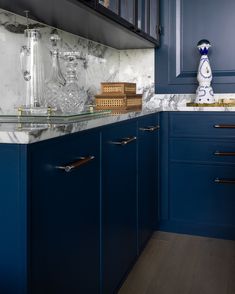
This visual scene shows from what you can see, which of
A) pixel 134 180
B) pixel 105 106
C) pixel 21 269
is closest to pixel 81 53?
pixel 105 106

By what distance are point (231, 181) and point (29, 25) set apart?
5.25 ft

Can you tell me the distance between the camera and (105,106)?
7.75 feet

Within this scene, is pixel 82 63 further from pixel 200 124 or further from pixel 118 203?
pixel 118 203

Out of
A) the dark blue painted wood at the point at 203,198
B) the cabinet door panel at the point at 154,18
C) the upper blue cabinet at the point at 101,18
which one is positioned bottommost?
the dark blue painted wood at the point at 203,198

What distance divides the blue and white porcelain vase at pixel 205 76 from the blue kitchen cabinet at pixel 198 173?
0.76 feet

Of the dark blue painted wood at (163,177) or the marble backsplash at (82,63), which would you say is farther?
the dark blue painted wood at (163,177)

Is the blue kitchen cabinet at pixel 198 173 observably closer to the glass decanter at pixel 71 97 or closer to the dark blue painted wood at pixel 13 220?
the glass decanter at pixel 71 97

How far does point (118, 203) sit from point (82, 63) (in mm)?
1086

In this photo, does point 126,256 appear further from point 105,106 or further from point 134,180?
point 105,106

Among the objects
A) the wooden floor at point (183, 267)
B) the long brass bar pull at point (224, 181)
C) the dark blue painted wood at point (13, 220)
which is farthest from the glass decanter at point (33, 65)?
the long brass bar pull at point (224, 181)

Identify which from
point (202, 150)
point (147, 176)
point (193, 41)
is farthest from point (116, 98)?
point (193, 41)

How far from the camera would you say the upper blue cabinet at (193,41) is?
2908mm

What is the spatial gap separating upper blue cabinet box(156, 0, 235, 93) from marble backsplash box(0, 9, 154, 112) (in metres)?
0.16

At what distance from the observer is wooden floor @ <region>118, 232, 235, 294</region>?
6.59ft
